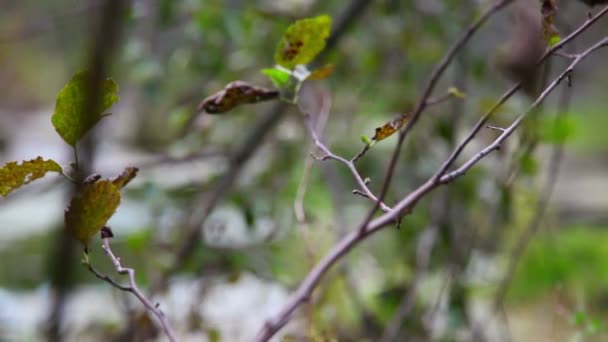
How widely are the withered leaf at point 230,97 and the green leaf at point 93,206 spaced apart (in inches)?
5.7

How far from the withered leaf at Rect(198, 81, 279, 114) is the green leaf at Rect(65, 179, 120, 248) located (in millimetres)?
144

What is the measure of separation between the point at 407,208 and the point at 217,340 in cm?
78

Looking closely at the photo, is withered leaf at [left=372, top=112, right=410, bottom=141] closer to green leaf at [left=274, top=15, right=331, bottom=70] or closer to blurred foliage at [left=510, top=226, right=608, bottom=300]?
green leaf at [left=274, top=15, right=331, bottom=70]

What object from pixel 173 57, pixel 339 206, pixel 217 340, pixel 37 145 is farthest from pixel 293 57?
pixel 37 145

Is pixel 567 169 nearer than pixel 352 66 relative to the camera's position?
No

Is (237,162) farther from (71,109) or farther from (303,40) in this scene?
(71,109)

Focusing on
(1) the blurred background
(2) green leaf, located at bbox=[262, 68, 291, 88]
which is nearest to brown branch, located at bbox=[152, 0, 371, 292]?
(1) the blurred background

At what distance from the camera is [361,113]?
1.81m

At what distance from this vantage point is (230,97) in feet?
2.08

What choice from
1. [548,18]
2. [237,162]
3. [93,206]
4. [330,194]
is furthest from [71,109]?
[330,194]

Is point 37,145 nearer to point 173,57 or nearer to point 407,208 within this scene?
point 173,57

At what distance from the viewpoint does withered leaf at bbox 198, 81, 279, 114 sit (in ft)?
2.07

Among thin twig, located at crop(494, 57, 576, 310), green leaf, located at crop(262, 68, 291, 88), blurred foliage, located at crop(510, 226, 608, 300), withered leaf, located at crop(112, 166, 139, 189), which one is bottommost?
blurred foliage, located at crop(510, 226, 608, 300)

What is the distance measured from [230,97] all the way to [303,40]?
7 cm
